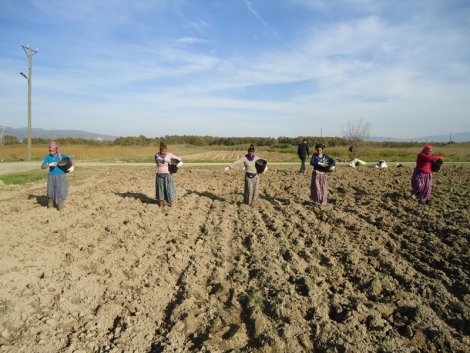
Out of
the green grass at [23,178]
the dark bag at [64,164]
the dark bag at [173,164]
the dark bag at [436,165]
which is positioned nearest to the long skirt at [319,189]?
the dark bag at [436,165]

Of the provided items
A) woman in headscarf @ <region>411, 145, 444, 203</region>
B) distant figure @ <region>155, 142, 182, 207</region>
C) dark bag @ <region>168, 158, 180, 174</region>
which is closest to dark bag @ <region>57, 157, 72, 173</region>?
distant figure @ <region>155, 142, 182, 207</region>

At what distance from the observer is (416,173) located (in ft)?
32.5

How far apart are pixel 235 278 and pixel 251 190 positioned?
4.75 metres

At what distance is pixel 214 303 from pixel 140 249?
7.60 feet

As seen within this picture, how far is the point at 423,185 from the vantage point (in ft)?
32.3

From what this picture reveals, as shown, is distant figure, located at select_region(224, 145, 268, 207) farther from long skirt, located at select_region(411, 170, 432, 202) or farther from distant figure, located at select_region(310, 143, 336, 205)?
long skirt, located at select_region(411, 170, 432, 202)

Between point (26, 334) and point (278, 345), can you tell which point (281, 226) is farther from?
point (26, 334)

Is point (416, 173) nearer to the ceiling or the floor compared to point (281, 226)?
nearer to the ceiling

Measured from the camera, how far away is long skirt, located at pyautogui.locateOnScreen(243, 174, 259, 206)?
Result: 9.60 meters

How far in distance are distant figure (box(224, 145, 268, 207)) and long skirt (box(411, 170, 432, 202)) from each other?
4.16m

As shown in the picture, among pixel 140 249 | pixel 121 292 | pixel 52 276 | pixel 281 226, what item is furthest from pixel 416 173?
pixel 52 276

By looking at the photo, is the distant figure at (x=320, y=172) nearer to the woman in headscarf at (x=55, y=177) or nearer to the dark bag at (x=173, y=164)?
the dark bag at (x=173, y=164)

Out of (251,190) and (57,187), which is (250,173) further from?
(57,187)

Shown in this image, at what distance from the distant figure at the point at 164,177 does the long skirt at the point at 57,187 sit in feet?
7.17
